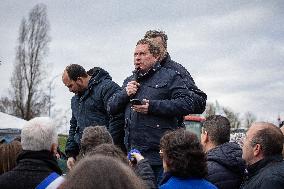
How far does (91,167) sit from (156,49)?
3237mm

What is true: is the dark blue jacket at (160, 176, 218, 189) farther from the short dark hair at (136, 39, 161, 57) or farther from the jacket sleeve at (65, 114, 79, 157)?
the jacket sleeve at (65, 114, 79, 157)

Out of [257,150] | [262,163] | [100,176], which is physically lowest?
[262,163]

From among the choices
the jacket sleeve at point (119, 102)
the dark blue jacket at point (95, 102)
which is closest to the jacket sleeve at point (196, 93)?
the jacket sleeve at point (119, 102)

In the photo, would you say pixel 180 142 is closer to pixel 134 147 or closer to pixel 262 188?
pixel 262 188

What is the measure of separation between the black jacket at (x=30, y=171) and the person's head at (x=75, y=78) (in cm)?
185

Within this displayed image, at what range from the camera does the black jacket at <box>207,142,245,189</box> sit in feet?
15.2

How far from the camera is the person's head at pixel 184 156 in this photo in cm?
355

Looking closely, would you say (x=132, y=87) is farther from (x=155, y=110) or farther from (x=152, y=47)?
(x=152, y=47)

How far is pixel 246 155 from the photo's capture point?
441 centimetres

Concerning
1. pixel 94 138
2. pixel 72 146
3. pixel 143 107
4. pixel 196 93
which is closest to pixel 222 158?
pixel 196 93

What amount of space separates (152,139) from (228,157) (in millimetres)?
782

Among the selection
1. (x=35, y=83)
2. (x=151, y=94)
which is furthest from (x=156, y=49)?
(x=35, y=83)

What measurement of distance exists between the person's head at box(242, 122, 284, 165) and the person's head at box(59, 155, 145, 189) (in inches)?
111

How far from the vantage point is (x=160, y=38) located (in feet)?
17.5
